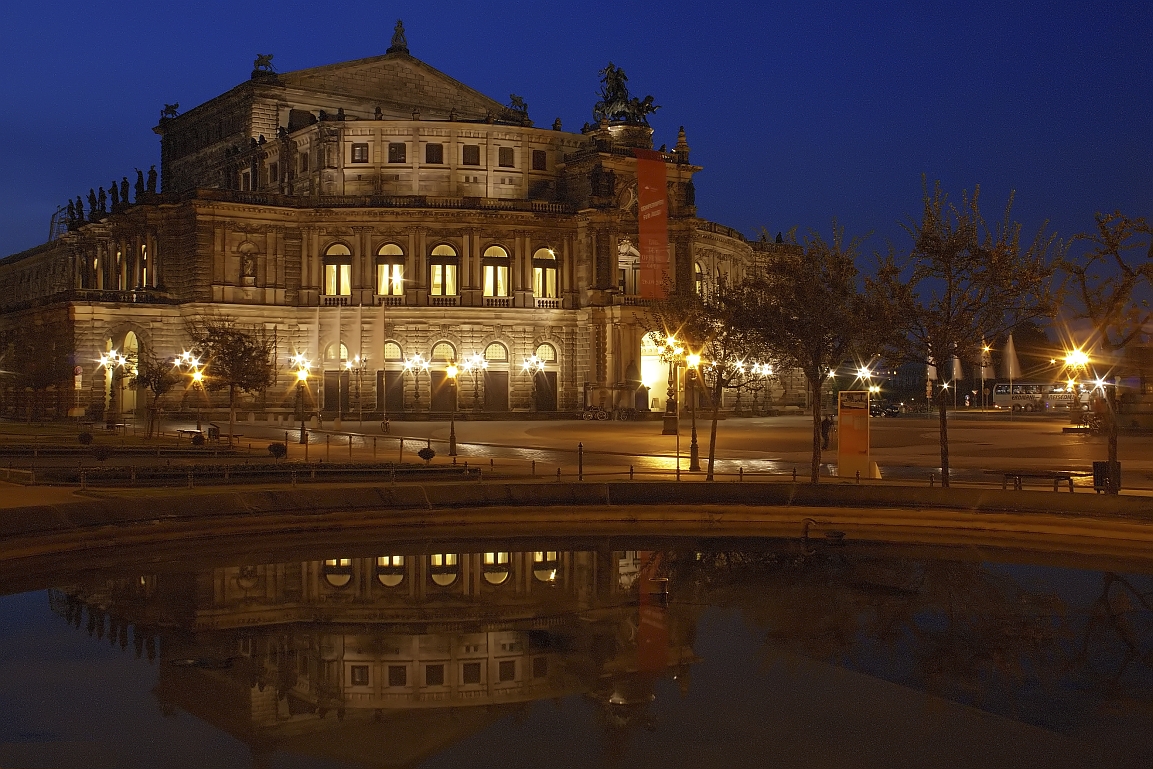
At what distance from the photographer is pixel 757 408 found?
9988 cm

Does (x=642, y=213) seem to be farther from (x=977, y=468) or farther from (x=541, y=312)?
(x=977, y=468)

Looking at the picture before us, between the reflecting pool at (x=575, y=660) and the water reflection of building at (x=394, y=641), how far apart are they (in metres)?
0.05

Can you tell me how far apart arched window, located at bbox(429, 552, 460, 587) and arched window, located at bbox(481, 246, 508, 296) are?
69204 millimetres

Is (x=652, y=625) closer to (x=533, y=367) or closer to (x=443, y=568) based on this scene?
(x=443, y=568)

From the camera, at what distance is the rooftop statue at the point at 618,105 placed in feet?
315

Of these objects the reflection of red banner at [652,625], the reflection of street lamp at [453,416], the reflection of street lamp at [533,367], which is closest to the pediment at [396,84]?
the reflection of street lamp at [533,367]

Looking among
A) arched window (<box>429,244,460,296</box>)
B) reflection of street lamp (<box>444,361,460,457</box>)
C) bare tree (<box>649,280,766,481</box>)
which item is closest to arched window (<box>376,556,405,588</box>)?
bare tree (<box>649,280,766,481</box>)

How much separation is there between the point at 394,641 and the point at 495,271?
76.5 metres

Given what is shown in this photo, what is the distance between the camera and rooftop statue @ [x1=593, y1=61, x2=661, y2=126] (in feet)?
315

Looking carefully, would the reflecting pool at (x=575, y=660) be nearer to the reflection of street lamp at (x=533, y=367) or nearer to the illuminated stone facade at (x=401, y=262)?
the illuminated stone facade at (x=401, y=262)

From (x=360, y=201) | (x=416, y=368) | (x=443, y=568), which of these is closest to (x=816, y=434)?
(x=443, y=568)

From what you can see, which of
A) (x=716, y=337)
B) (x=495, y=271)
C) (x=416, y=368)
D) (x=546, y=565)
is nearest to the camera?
(x=546, y=565)

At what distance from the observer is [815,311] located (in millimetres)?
30938

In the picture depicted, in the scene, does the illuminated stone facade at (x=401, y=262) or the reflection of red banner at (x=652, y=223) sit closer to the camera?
the reflection of red banner at (x=652, y=223)
